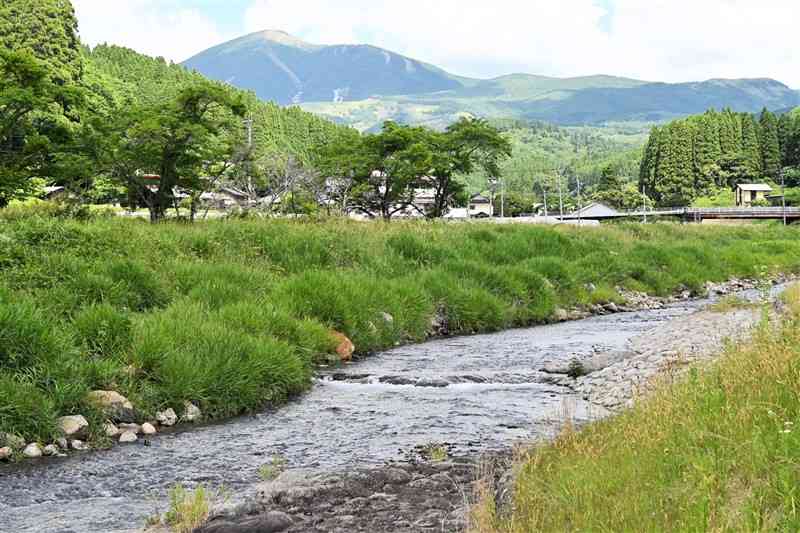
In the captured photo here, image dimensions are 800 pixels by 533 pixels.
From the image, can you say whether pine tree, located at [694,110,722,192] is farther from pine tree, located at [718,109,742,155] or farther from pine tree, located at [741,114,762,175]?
pine tree, located at [741,114,762,175]

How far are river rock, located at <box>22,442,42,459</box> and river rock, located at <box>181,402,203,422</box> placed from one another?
201 centimetres

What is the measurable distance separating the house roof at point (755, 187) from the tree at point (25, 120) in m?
105

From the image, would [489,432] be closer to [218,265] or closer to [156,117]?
[218,265]

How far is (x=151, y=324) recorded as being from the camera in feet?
37.8

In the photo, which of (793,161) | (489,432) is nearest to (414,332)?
(489,432)

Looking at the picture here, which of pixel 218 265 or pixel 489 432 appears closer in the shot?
pixel 489 432

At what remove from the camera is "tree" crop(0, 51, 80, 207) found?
2520 cm

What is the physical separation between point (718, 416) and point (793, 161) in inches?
5227

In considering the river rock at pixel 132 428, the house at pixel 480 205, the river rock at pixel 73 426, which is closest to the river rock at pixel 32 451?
the river rock at pixel 73 426

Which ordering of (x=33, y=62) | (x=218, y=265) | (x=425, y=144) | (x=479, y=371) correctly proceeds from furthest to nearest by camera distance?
(x=425, y=144)
(x=33, y=62)
(x=218, y=265)
(x=479, y=371)

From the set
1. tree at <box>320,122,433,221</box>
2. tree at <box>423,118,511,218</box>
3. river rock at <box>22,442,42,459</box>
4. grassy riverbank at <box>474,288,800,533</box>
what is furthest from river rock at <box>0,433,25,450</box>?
tree at <box>423,118,511,218</box>

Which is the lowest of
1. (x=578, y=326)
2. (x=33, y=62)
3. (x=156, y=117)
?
(x=578, y=326)

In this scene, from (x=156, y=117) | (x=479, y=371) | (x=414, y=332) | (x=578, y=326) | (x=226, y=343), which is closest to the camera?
(x=226, y=343)

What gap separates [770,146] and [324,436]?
128 metres
